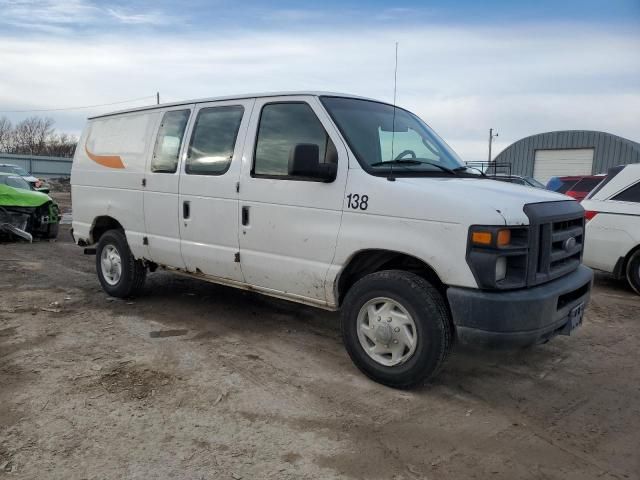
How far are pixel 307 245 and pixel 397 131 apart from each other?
1.30m

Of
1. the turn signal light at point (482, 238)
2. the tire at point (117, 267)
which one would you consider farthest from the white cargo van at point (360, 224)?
the tire at point (117, 267)

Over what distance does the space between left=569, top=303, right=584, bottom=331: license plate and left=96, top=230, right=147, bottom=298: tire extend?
4421mm

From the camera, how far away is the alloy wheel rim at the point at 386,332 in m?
3.71

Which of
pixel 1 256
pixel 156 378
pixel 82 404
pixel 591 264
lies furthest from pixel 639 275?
pixel 1 256

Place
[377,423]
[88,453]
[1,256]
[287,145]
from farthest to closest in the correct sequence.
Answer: [1,256]
[287,145]
[377,423]
[88,453]

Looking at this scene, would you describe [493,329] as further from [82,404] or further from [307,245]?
[82,404]

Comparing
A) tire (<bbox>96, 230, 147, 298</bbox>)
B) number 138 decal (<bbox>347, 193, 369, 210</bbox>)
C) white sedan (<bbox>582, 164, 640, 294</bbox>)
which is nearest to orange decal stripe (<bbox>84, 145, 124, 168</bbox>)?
tire (<bbox>96, 230, 147, 298</bbox>)

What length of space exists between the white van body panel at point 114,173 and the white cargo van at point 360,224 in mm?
33

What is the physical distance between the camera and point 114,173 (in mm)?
5961

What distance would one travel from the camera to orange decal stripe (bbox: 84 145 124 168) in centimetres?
592

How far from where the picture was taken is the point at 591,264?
743 centimetres

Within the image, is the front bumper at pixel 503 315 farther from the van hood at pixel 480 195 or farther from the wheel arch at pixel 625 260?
the wheel arch at pixel 625 260

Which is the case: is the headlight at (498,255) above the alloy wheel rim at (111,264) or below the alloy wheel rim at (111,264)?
above

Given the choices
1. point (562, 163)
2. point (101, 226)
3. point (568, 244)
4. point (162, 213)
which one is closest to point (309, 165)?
point (568, 244)
